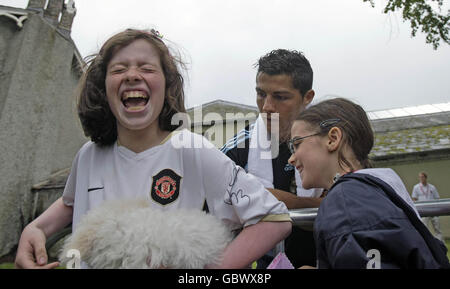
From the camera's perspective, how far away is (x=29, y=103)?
440 inches

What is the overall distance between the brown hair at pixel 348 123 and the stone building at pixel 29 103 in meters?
11.3

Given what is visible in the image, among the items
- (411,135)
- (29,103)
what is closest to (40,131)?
(29,103)

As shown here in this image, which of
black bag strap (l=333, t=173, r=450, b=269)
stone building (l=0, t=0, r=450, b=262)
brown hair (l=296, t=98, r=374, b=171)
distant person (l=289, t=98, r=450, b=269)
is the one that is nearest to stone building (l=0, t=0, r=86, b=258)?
stone building (l=0, t=0, r=450, b=262)

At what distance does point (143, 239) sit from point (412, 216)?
Answer: 88cm

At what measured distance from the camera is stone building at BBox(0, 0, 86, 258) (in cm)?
1044

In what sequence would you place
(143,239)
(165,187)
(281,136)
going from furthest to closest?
(281,136) → (165,187) → (143,239)

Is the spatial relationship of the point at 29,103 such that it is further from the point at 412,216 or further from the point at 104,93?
the point at 412,216

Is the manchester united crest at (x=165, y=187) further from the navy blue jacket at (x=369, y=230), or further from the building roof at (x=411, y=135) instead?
the building roof at (x=411, y=135)

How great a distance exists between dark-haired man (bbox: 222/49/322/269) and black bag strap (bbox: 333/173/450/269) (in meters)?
0.71

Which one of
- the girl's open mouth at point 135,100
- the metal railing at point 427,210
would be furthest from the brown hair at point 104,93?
the metal railing at point 427,210

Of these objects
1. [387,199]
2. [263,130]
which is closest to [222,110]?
[263,130]

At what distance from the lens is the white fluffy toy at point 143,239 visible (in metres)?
0.98

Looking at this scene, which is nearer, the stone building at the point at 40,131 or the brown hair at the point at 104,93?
the brown hair at the point at 104,93
